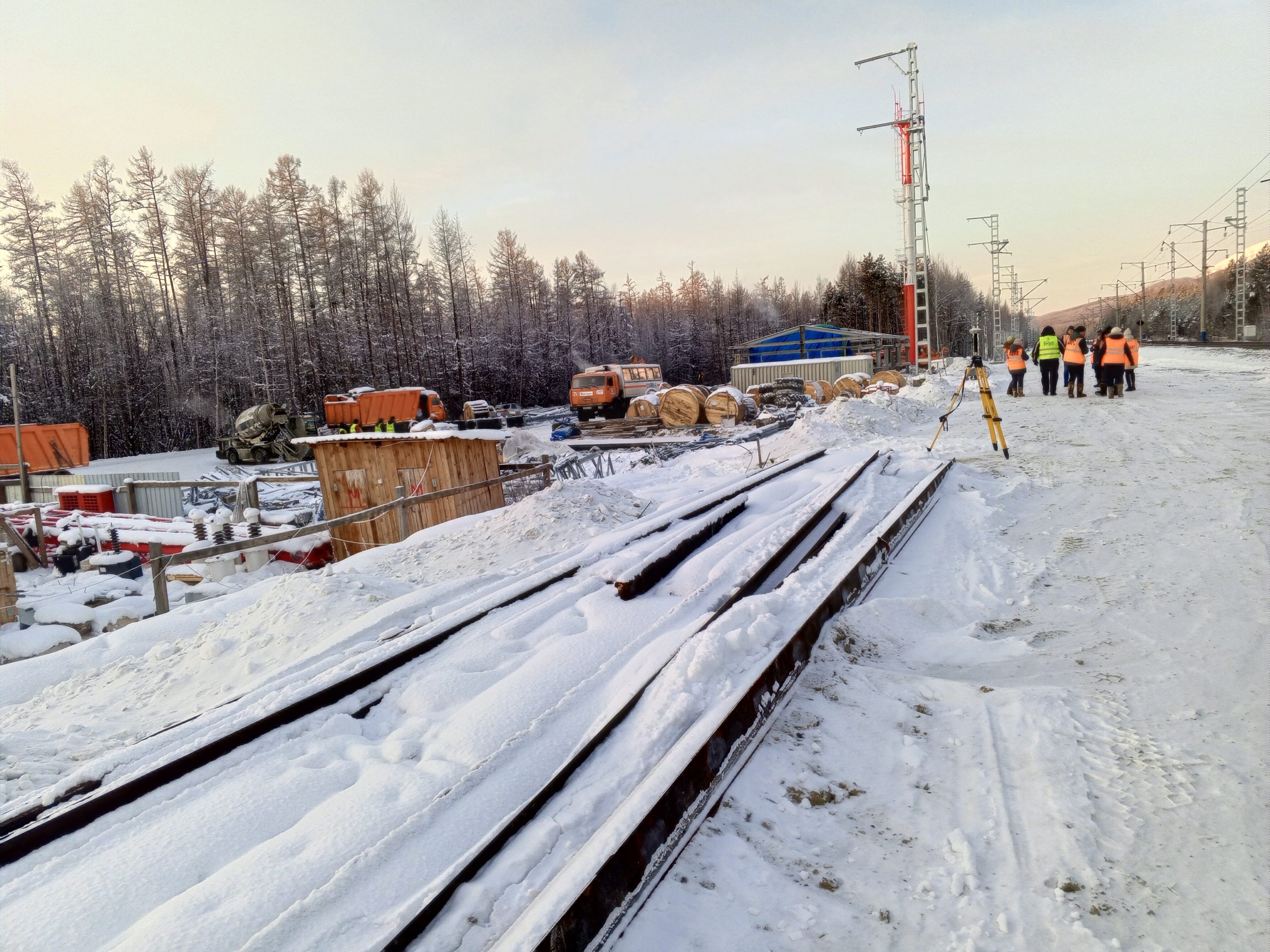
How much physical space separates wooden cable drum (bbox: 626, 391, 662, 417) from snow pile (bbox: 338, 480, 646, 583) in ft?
61.4

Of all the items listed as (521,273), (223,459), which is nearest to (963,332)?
(521,273)

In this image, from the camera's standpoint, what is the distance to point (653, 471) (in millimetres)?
13672

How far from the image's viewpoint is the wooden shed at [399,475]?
1134 centimetres

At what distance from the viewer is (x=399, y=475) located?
40.2 feet

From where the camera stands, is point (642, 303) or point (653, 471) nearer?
point (653, 471)

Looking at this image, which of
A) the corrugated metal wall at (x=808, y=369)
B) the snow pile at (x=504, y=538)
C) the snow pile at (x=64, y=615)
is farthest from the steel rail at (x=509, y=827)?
the corrugated metal wall at (x=808, y=369)

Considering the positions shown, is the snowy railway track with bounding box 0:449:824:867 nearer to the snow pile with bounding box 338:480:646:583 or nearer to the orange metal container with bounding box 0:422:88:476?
the snow pile with bounding box 338:480:646:583

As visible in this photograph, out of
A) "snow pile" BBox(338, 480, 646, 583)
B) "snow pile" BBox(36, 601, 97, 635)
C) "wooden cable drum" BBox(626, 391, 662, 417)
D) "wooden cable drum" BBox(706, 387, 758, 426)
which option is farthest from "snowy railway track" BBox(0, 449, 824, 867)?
"wooden cable drum" BBox(626, 391, 662, 417)

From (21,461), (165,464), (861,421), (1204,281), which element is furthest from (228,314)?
(1204,281)

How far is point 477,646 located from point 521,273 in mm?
75040

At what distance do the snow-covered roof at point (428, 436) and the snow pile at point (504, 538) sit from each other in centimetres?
323

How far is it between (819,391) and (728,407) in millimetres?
6452

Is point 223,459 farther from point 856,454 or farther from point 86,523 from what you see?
point 856,454

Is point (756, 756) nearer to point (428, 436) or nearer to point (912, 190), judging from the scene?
point (428, 436)
